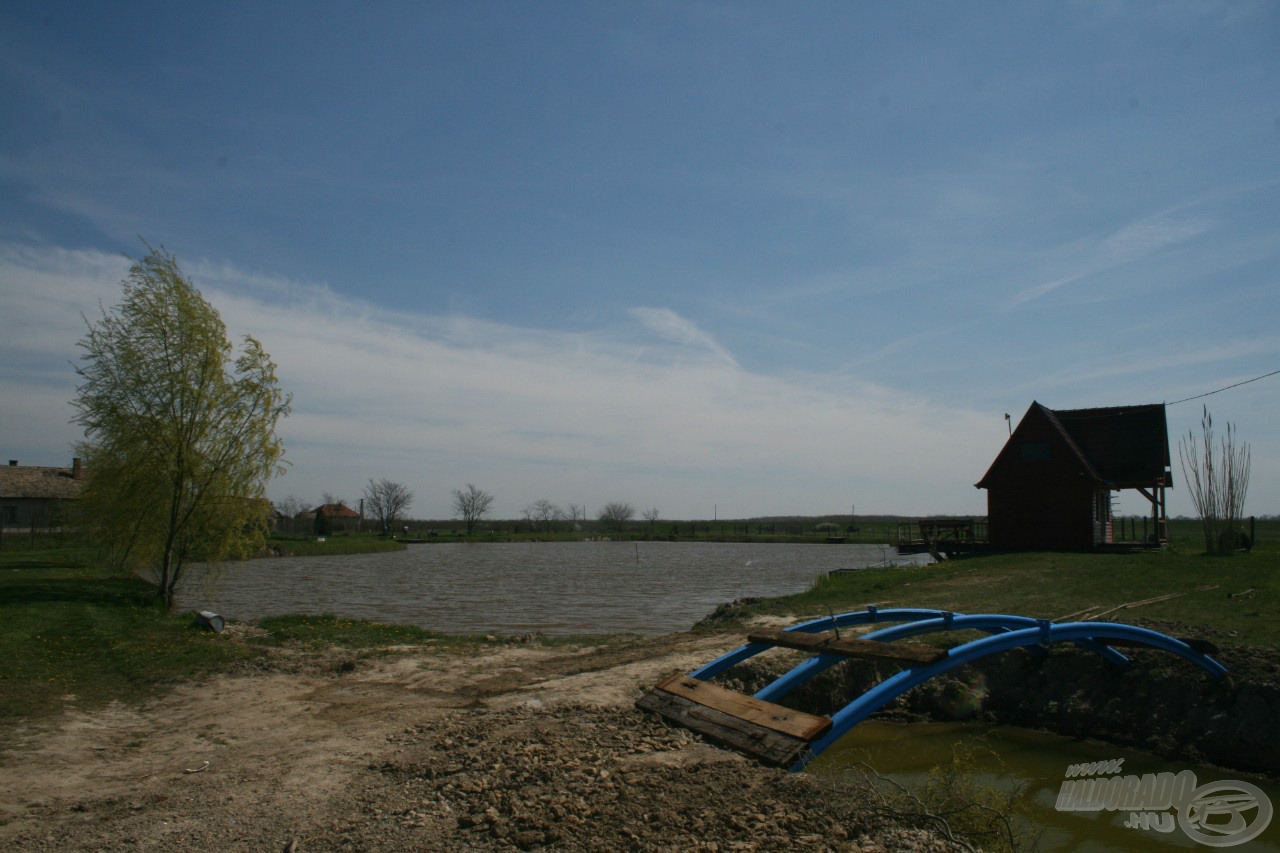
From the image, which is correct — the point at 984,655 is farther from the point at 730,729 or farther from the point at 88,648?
the point at 88,648

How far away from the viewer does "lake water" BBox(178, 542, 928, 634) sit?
1988 centimetres

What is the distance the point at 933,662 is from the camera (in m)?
6.64

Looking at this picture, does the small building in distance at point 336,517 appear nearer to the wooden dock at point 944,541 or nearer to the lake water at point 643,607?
the lake water at point 643,607

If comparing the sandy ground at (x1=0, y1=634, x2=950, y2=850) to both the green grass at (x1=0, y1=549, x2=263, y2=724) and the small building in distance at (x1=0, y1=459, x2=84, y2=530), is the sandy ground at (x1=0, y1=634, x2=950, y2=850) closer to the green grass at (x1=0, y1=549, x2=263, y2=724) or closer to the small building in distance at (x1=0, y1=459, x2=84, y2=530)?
the green grass at (x1=0, y1=549, x2=263, y2=724)

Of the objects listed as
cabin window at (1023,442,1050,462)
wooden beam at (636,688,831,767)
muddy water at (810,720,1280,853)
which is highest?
cabin window at (1023,442,1050,462)

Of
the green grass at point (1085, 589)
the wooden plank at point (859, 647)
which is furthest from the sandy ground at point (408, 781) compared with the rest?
the green grass at point (1085, 589)

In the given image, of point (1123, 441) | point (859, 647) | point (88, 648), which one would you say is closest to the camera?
point (859, 647)

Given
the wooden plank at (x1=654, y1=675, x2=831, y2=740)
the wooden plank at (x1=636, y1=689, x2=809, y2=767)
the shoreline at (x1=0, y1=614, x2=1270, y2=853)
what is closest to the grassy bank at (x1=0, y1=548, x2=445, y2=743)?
the shoreline at (x1=0, y1=614, x2=1270, y2=853)

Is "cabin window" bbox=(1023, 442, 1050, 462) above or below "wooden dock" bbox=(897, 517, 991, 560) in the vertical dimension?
above

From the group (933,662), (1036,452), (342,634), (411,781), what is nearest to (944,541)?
(1036,452)

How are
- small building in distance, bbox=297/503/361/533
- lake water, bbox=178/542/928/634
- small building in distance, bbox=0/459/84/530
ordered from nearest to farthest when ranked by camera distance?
lake water, bbox=178/542/928/634, small building in distance, bbox=0/459/84/530, small building in distance, bbox=297/503/361/533

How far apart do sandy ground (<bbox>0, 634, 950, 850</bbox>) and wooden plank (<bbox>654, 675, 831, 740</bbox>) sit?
44 cm

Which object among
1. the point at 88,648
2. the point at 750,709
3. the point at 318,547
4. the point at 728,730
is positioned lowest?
the point at 318,547

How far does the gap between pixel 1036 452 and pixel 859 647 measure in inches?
1110
